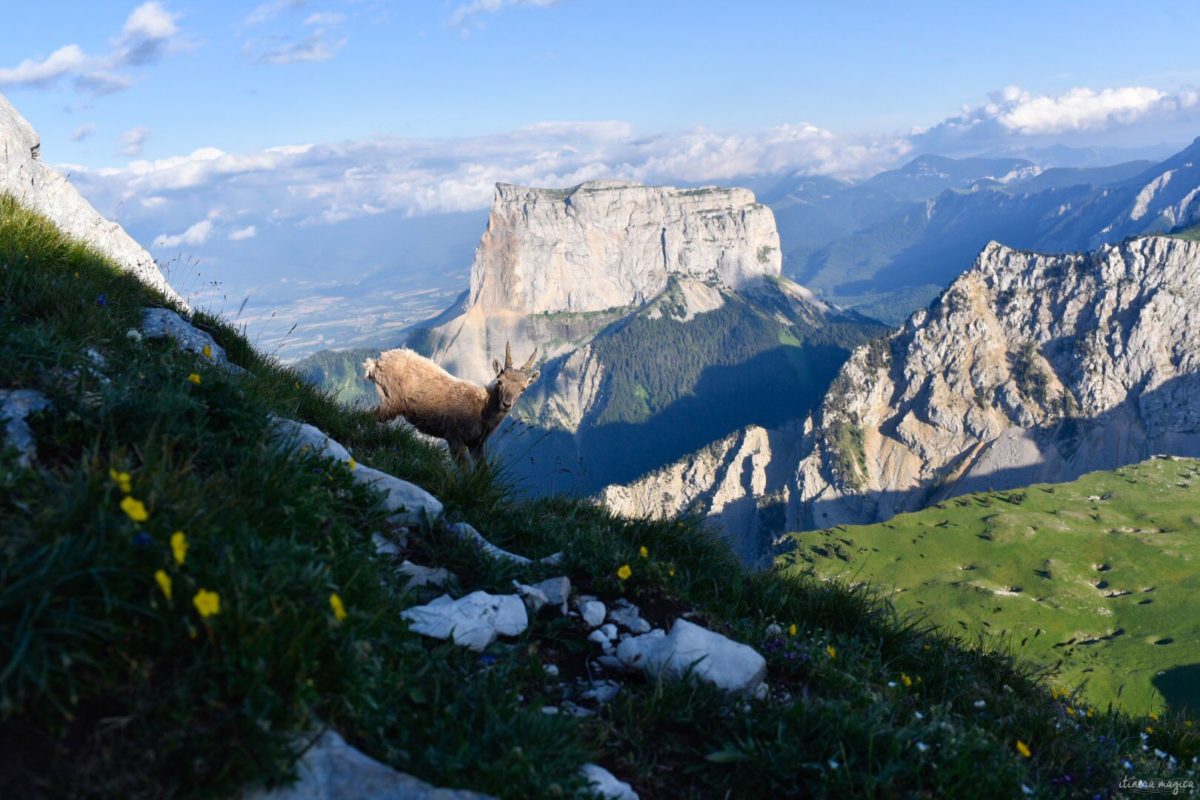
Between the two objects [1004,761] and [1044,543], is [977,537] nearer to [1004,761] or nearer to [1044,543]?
[1044,543]

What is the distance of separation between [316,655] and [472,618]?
189cm

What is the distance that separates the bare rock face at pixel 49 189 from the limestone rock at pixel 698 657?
575 inches

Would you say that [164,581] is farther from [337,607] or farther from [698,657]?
[698,657]

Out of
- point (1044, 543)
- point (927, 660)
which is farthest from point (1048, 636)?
point (927, 660)

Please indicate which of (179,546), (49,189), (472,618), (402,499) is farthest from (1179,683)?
(179,546)

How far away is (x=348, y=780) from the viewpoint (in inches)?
158

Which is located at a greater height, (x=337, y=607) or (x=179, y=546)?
(x=179, y=546)

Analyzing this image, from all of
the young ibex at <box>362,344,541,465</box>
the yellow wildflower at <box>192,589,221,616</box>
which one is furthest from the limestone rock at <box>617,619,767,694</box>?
the young ibex at <box>362,344,541,465</box>

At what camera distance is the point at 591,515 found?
10.7m

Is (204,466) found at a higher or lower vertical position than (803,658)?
higher

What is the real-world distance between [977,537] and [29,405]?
22465 cm

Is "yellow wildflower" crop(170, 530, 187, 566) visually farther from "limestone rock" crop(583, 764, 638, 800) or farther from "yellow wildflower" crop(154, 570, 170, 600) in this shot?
"limestone rock" crop(583, 764, 638, 800)

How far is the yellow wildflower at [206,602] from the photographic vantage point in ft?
12.7

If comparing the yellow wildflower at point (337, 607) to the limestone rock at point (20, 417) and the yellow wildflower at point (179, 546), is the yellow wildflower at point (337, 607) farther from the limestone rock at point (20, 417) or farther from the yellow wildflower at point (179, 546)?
the limestone rock at point (20, 417)
